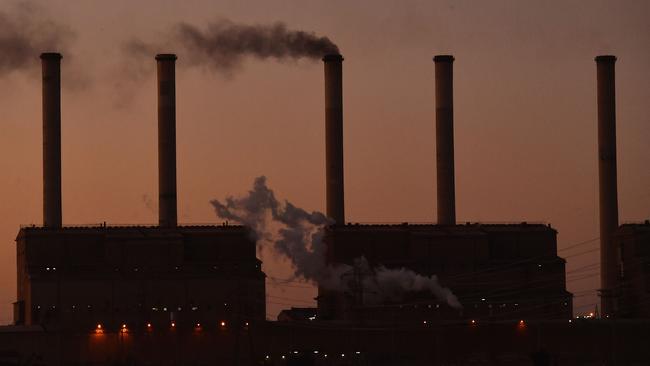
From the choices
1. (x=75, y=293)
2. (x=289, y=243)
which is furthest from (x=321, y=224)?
(x=75, y=293)

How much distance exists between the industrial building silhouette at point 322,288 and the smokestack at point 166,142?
81 mm

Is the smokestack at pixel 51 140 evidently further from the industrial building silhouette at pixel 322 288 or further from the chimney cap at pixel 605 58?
the chimney cap at pixel 605 58

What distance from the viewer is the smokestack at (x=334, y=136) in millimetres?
87250

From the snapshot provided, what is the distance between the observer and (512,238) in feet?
287

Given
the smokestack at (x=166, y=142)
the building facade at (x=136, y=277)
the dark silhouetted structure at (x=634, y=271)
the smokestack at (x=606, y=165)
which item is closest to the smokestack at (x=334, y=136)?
the building facade at (x=136, y=277)

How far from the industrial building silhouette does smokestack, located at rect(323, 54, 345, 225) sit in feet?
0.27

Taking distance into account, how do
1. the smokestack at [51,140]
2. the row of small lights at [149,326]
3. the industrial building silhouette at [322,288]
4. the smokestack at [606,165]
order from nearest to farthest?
the industrial building silhouette at [322,288], the row of small lights at [149,326], the smokestack at [51,140], the smokestack at [606,165]

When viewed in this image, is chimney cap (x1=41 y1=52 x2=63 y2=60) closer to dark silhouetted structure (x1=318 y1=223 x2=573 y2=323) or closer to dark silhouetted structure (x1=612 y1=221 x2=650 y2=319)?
dark silhouetted structure (x1=318 y1=223 x2=573 y2=323)

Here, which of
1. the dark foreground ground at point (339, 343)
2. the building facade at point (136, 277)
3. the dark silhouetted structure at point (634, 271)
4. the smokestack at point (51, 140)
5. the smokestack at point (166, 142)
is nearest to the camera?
the dark foreground ground at point (339, 343)

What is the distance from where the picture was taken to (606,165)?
86.6m

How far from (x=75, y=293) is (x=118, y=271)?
2.79 metres

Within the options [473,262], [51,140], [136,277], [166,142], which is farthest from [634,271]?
[51,140]

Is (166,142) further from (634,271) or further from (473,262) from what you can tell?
(634,271)

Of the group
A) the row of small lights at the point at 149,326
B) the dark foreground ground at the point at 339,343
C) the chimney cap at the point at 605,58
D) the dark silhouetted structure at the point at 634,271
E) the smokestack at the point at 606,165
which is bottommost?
the dark foreground ground at the point at 339,343
